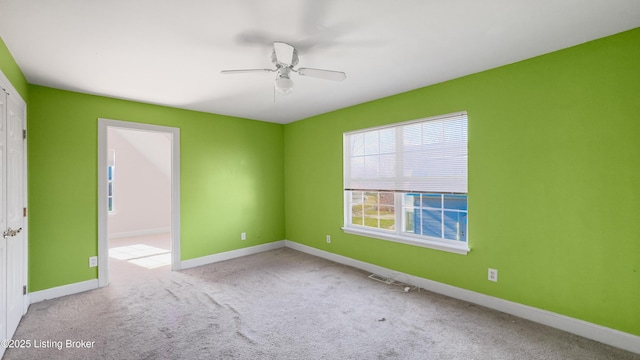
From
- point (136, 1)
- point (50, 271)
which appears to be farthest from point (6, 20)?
point (50, 271)

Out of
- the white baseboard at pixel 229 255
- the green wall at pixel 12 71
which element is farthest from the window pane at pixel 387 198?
the green wall at pixel 12 71

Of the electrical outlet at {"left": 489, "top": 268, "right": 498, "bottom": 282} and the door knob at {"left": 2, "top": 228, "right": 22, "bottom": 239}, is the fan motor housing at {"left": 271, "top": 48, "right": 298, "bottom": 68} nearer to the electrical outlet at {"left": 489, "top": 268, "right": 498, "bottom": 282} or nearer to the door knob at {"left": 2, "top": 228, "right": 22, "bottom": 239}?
the door knob at {"left": 2, "top": 228, "right": 22, "bottom": 239}

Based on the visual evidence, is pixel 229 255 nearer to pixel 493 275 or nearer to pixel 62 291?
pixel 62 291

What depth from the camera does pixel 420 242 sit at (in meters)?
3.34

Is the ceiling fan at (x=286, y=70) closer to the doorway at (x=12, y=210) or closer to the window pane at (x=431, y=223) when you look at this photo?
the doorway at (x=12, y=210)

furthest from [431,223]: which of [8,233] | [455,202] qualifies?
[8,233]

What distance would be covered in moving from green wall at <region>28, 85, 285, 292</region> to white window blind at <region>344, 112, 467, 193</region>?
5.56 ft

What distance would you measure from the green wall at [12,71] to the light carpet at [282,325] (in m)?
2.15

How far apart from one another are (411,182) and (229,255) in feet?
10.1

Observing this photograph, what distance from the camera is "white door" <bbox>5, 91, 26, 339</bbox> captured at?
231cm

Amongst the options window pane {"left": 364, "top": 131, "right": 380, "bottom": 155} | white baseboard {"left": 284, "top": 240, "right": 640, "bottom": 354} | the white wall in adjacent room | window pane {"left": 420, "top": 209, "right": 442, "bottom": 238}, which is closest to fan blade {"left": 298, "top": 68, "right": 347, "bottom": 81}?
window pane {"left": 364, "top": 131, "right": 380, "bottom": 155}

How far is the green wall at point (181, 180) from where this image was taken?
311 cm

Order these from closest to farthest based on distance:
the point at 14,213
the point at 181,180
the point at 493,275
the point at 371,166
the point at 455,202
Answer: the point at 14,213 → the point at 493,275 → the point at 455,202 → the point at 371,166 → the point at 181,180

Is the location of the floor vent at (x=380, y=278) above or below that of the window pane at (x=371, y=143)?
below
